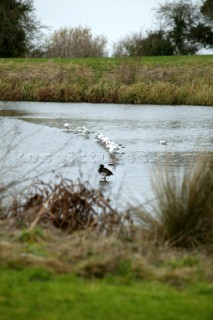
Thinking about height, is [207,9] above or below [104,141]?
above

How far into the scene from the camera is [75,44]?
2817 inches

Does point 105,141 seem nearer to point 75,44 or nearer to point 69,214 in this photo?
point 69,214

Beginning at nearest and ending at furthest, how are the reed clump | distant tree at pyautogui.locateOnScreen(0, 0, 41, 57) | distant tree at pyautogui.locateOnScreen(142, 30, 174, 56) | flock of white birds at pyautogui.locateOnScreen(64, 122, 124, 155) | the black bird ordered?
1. the reed clump
2. the black bird
3. flock of white birds at pyautogui.locateOnScreen(64, 122, 124, 155)
4. distant tree at pyautogui.locateOnScreen(0, 0, 41, 57)
5. distant tree at pyautogui.locateOnScreen(142, 30, 174, 56)

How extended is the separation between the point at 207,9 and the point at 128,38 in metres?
7.81

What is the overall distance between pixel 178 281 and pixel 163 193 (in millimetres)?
2277

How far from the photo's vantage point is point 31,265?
20.6ft

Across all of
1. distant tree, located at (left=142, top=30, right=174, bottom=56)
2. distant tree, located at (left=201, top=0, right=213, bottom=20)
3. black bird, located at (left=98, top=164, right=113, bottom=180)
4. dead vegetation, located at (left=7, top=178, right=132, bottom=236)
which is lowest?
black bird, located at (left=98, top=164, right=113, bottom=180)

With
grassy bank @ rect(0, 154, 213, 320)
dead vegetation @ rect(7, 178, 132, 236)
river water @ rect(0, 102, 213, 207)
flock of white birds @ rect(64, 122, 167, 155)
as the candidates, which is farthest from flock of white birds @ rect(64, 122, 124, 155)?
dead vegetation @ rect(7, 178, 132, 236)

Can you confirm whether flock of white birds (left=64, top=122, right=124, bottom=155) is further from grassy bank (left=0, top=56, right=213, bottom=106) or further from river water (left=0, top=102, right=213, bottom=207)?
grassy bank (left=0, top=56, right=213, bottom=106)

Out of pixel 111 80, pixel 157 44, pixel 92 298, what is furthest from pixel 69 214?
pixel 157 44

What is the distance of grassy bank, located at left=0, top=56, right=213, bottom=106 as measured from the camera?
3841cm

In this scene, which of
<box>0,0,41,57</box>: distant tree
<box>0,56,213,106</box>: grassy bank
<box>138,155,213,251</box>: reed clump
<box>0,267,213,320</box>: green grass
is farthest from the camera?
<box>0,0,41,57</box>: distant tree

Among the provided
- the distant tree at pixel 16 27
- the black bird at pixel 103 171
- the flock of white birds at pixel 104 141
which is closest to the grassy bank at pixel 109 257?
the black bird at pixel 103 171

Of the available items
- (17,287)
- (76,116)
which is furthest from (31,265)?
(76,116)
